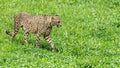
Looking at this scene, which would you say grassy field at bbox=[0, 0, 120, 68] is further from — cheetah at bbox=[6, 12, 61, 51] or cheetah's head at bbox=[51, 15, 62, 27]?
cheetah's head at bbox=[51, 15, 62, 27]

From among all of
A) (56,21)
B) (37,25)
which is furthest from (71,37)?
(56,21)

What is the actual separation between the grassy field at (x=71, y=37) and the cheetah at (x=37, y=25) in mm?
352

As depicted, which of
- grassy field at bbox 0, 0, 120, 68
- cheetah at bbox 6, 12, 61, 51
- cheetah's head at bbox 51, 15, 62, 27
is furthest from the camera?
cheetah at bbox 6, 12, 61, 51

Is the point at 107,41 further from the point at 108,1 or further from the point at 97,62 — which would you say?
the point at 108,1

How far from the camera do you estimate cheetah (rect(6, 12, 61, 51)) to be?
15938 millimetres

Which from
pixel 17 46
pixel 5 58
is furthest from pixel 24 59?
pixel 17 46

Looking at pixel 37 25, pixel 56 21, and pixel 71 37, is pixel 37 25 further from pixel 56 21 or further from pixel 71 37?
pixel 71 37

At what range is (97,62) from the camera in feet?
49.0

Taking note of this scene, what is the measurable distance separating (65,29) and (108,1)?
538cm

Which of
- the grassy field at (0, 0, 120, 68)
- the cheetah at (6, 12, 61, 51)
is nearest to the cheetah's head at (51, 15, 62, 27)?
the cheetah at (6, 12, 61, 51)

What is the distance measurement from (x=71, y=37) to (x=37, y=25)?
1982 mm

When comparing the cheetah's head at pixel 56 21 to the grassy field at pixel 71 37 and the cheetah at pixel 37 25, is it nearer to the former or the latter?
the cheetah at pixel 37 25

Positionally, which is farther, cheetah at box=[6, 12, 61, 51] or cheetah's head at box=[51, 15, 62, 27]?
cheetah at box=[6, 12, 61, 51]

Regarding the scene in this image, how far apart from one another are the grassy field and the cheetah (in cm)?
35
